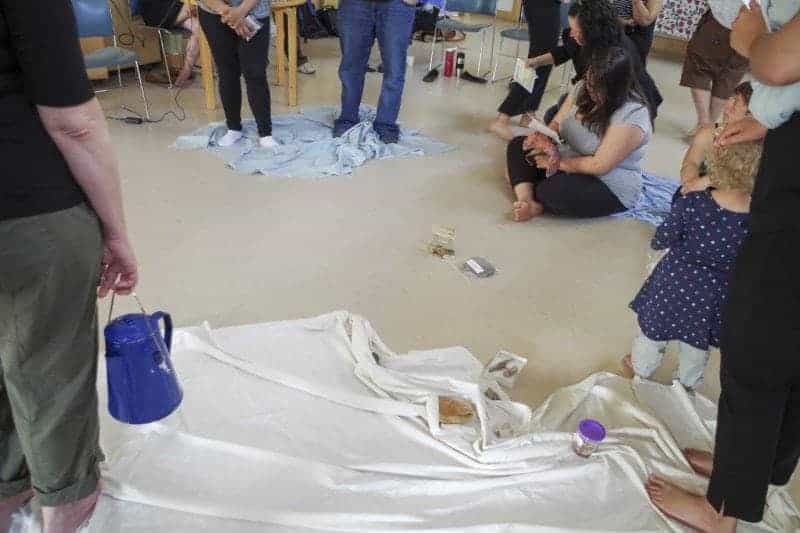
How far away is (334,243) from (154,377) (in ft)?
4.37

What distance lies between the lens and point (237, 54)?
3230 millimetres

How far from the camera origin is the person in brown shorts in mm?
3791

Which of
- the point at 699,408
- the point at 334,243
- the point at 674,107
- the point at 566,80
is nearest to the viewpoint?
the point at 699,408

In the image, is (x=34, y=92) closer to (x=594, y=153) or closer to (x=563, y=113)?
(x=594, y=153)

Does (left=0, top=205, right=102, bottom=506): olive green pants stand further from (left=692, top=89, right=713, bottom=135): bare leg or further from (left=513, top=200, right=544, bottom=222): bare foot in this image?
(left=692, top=89, right=713, bottom=135): bare leg

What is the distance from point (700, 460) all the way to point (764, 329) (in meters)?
0.59

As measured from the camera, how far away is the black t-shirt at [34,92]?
2.59 ft

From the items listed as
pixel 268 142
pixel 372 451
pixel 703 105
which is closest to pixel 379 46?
pixel 268 142

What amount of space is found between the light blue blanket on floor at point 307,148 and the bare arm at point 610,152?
987 mm

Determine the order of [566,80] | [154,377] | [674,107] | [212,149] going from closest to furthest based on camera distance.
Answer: [154,377], [212,149], [674,107], [566,80]

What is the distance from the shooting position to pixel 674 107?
4.76 m

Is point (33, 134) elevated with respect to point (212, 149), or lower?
elevated

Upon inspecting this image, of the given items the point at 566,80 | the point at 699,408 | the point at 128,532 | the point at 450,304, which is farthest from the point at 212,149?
the point at 566,80

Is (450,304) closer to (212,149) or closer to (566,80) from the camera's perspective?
(212,149)
